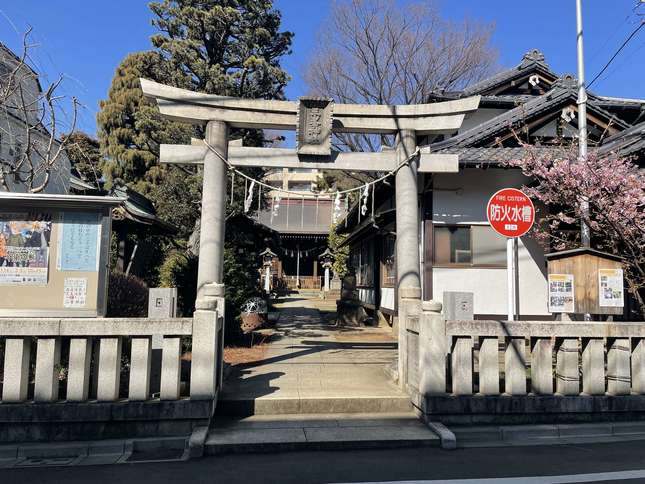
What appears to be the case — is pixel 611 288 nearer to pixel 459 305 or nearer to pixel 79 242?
pixel 459 305

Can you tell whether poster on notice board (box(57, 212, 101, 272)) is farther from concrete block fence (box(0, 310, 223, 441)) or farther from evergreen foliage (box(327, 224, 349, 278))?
evergreen foliage (box(327, 224, 349, 278))

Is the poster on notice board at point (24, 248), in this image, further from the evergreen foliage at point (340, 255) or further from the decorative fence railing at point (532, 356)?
the evergreen foliage at point (340, 255)

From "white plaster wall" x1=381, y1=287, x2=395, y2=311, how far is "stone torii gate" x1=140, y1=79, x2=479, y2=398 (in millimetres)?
6220

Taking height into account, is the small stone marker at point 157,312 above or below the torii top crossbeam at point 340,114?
below

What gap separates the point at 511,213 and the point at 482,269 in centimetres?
457

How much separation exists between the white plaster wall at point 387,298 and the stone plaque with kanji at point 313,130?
23.3 feet

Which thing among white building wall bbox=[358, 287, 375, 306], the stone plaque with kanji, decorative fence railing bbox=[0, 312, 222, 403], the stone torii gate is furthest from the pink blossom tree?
white building wall bbox=[358, 287, 375, 306]

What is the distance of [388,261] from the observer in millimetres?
15555

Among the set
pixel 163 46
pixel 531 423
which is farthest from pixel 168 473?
pixel 163 46

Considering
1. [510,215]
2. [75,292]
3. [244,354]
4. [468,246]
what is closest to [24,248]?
[75,292]

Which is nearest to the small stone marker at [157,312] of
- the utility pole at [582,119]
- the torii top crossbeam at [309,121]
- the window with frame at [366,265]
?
the torii top crossbeam at [309,121]

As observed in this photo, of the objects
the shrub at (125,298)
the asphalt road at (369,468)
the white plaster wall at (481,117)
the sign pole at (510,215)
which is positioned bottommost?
the asphalt road at (369,468)

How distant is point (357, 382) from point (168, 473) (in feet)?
11.6

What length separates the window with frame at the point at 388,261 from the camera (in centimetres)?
1471
